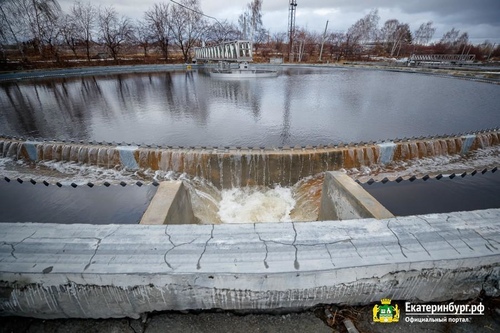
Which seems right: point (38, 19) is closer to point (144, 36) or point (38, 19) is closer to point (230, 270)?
point (144, 36)

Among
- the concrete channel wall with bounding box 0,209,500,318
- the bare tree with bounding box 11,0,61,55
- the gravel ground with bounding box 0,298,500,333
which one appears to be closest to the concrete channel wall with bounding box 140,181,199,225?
the concrete channel wall with bounding box 0,209,500,318

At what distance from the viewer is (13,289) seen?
4.75 feet

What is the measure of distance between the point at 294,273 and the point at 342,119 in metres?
10.5

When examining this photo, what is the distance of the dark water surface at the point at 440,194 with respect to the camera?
323 cm

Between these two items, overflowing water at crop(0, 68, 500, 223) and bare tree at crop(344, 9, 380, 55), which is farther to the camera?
bare tree at crop(344, 9, 380, 55)

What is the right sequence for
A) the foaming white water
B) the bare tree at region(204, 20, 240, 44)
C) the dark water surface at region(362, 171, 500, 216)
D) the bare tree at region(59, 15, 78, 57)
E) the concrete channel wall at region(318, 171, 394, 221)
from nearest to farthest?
the concrete channel wall at region(318, 171, 394, 221), the dark water surface at region(362, 171, 500, 216), the foaming white water, the bare tree at region(59, 15, 78, 57), the bare tree at region(204, 20, 240, 44)

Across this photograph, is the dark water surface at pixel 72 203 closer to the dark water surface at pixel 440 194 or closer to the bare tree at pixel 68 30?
the dark water surface at pixel 440 194

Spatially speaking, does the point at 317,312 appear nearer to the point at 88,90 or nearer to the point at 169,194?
the point at 169,194

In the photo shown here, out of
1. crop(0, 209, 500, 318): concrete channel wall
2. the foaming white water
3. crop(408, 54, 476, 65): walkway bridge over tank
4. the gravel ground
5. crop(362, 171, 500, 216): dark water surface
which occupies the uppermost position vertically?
crop(408, 54, 476, 65): walkway bridge over tank

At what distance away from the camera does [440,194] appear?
144 inches

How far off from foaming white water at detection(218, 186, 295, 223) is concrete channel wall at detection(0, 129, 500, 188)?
0.25m

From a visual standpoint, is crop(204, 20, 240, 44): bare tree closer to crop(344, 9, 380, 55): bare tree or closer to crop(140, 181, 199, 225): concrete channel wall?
crop(344, 9, 380, 55): bare tree

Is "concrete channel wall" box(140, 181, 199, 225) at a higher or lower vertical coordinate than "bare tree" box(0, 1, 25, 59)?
lower

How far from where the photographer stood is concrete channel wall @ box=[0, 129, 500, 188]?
263 inches
